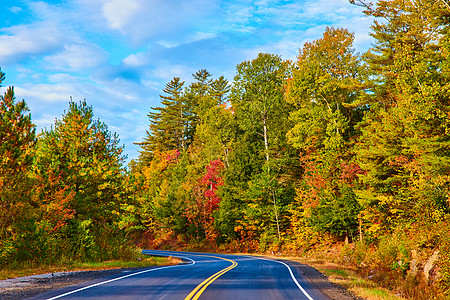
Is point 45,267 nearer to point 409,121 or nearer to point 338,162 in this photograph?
point 409,121

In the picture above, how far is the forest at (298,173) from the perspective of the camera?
18344mm

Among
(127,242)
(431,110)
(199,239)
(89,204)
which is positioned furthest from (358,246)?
(199,239)

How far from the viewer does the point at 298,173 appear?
4150cm

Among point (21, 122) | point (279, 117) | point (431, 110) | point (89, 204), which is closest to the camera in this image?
point (431, 110)

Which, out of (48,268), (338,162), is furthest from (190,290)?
(338,162)

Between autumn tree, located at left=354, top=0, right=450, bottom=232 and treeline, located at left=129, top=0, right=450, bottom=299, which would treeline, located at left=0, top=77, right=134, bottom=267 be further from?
autumn tree, located at left=354, top=0, right=450, bottom=232

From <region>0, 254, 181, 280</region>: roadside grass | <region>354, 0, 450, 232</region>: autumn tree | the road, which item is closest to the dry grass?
<region>0, 254, 181, 280</region>: roadside grass

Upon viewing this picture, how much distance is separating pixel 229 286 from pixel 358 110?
94.1ft

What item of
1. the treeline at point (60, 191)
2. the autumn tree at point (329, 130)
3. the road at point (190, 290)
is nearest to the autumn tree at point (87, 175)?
the treeline at point (60, 191)

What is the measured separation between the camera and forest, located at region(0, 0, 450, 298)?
60.2 feet

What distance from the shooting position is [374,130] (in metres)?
27.2

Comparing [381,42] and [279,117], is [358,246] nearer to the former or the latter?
[381,42]

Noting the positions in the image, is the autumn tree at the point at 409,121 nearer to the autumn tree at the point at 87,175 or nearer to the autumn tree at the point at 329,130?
the autumn tree at the point at 329,130

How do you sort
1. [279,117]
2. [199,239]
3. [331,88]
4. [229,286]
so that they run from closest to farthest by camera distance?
[229,286], [331,88], [279,117], [199,239]
